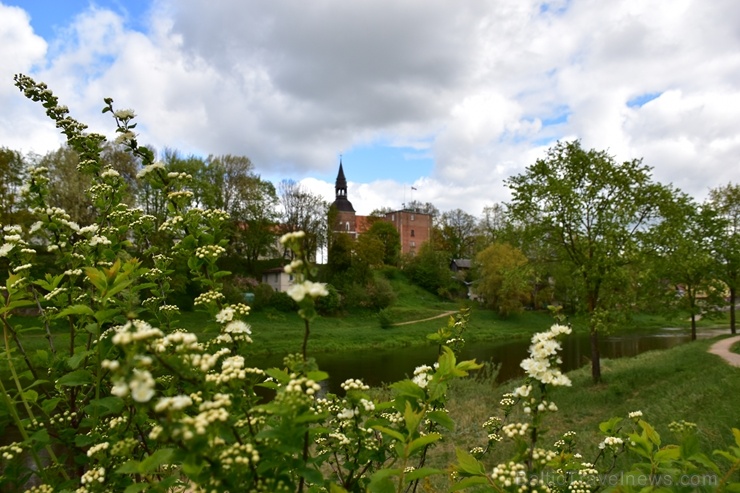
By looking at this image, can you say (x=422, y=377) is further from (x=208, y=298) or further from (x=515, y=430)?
(x=208, y=298)

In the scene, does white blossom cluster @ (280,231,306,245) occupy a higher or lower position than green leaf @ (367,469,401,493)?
higher

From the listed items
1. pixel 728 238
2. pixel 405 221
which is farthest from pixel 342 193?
pixel 728 238

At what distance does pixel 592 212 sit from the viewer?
52.9 ft

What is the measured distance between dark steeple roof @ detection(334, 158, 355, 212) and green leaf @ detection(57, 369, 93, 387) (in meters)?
78.8

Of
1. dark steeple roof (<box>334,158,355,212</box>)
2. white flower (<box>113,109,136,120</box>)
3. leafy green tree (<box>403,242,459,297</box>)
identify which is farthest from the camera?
dark steeple roof (<box>334,158,355,212</box>)

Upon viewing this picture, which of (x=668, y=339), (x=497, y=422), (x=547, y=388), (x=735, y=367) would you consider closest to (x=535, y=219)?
(x=735, y=367)

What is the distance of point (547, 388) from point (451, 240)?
75637mm

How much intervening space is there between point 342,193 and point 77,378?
81805 millimetres

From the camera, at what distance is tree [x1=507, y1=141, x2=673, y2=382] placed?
15.2 metres

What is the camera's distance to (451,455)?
416 inches

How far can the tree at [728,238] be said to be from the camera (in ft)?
77.5

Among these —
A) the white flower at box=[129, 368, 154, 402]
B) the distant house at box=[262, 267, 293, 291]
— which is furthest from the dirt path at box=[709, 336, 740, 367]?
the distant house at box=[262, 267, 293, 291]

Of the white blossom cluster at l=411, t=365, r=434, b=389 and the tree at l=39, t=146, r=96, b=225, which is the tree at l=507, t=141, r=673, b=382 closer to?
the white blossom cluster at l=411, t=365, r=434, b=389

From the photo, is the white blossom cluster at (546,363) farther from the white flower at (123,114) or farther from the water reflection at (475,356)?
the water reflection at (475,356)
